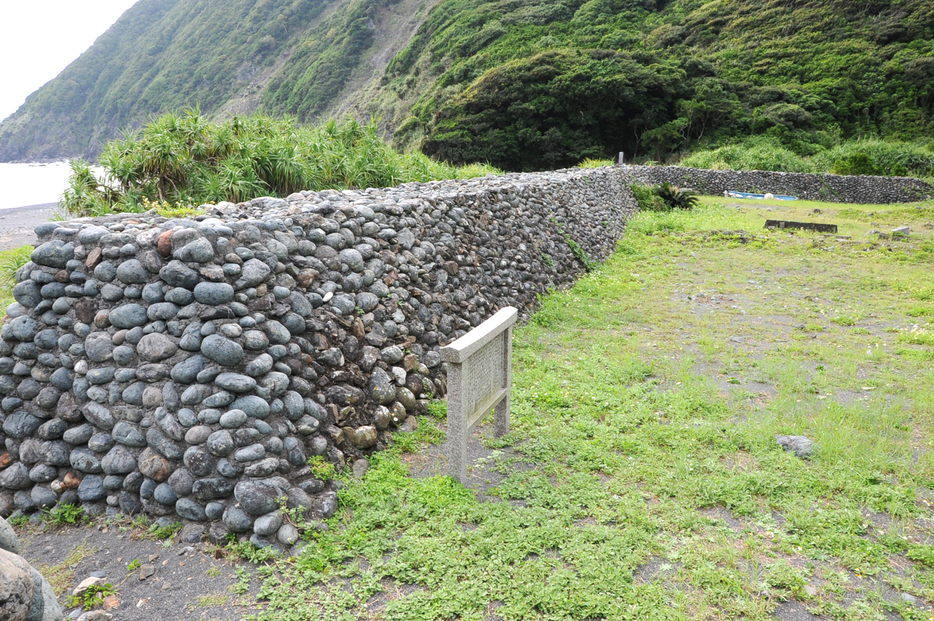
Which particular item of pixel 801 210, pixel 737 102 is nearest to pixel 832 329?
pixel 801 210

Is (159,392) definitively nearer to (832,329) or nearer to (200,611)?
(200,611)

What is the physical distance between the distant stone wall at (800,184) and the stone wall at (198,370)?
17.5 metres

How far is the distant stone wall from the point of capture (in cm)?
2075

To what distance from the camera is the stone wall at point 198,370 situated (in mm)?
2996

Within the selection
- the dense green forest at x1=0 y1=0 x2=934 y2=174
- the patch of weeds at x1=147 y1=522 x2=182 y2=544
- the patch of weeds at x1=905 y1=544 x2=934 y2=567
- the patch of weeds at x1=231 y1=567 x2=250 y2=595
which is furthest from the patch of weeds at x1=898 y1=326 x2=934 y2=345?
the dense green forest at x1=0 y1=0 x2=934 y2=174

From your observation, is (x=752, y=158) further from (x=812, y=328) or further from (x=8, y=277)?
(x=8, y=277)

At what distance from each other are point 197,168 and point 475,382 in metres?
5.99

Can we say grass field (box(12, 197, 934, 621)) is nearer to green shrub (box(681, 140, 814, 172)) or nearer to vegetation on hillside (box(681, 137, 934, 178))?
vegetation on hillside (box(681, 137, 934, 178))

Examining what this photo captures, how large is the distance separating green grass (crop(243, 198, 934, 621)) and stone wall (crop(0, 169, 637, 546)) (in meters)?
0.39

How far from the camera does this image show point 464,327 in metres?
5.30

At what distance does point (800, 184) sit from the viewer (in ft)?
73.6

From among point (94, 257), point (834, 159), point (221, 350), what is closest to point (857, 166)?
point (834, 159)

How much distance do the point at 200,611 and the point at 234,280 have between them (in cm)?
177

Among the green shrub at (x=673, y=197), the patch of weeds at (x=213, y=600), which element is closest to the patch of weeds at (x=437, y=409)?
the patch of weeds at (x=213, y=600)
